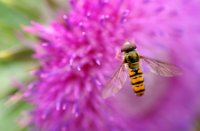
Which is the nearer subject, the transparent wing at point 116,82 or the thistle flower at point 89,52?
the transparent wing at point 116,82

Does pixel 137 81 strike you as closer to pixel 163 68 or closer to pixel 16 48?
pixel 163 68

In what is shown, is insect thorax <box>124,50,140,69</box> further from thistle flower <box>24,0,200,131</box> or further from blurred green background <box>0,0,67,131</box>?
blurred green background <box>0,0,67,131</box>

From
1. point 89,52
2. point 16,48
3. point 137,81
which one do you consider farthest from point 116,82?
point 16,48

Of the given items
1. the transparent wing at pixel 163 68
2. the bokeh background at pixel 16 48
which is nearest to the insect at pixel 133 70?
the transparent wing at pixel 163 68

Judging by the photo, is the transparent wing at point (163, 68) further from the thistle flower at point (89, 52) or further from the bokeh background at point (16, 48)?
the bokeh background at point (16, 48)

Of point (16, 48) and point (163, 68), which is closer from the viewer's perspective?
point (163, 68)

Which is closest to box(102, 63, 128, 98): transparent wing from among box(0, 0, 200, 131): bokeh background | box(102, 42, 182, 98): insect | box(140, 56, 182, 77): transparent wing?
box(102, 42, 182, 98): insect

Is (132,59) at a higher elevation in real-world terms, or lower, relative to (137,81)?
higher

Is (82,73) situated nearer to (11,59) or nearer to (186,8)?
(11,59)
